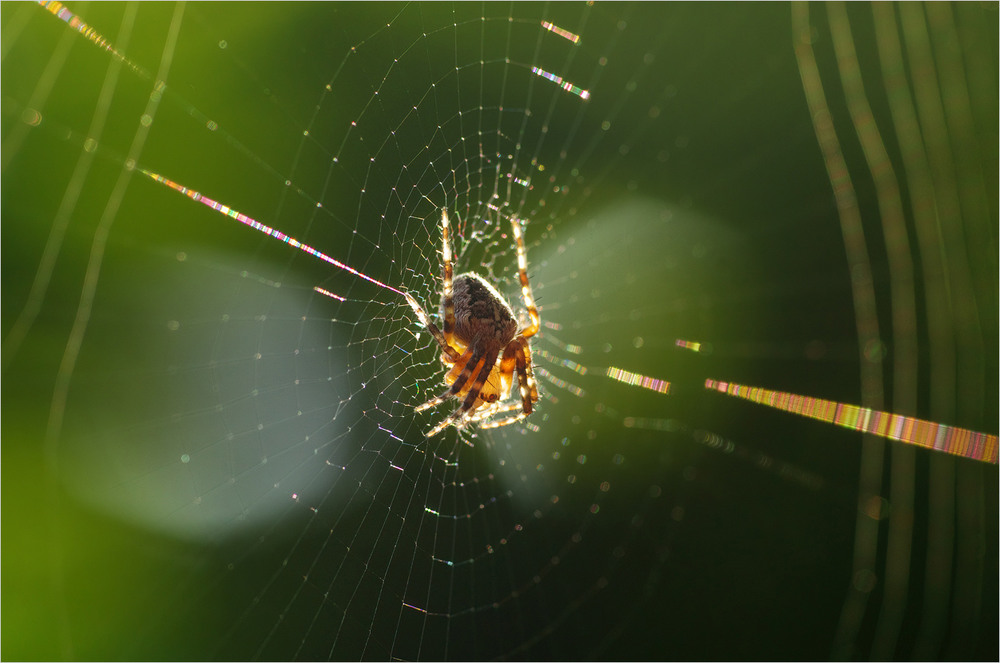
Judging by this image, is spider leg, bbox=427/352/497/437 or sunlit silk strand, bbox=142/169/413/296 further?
spider leg, bbox=427/352/497/437

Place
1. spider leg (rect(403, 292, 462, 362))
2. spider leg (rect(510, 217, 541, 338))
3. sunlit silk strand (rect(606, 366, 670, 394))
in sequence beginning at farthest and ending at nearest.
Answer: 1. sunlit silk strand (rect(606, 366, 670, 394))
2. spider leg (rect(510, 217, 541, 338))
3. spider leg (rect(403, 292, 462, 362))

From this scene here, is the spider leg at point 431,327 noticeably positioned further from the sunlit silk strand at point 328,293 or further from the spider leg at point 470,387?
the sunlit silk strand at point 328,293

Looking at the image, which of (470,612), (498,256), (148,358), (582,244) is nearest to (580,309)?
(582,244)

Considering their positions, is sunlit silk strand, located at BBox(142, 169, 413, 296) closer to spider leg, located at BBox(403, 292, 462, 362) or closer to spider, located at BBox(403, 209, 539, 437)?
spider leg, located at BBox(403, 292, 462, 362)

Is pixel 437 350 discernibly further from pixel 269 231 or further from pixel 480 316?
pixel 269 231

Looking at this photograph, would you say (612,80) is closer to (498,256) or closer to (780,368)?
(498,256)

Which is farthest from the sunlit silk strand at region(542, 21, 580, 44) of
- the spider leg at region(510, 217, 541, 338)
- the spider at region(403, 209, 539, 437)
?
the spider at region(403, 209, 539, 437)

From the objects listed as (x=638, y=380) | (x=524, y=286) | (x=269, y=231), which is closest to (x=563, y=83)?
(x=524, y=286)
